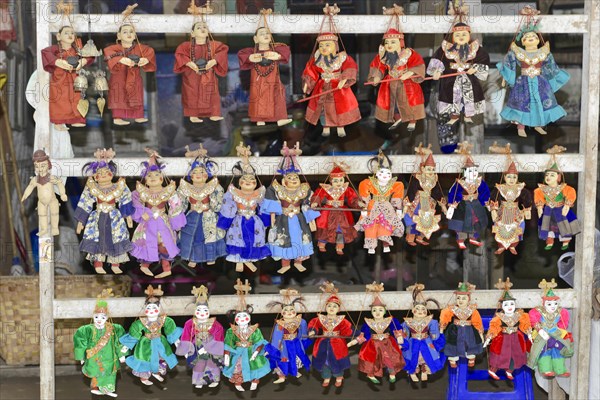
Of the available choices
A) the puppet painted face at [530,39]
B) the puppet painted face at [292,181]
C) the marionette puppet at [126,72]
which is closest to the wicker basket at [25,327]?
the marionette puppet at [126,72]

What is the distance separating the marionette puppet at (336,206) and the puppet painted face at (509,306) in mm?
906

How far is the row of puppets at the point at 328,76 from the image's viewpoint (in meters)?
4.86

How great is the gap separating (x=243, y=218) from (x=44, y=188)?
1.05 meters

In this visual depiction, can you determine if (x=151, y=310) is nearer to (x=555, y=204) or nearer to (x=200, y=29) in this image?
(x=200, y=29)

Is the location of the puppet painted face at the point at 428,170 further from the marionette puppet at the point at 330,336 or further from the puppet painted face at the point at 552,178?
the marionette puppet at the point at 330,336

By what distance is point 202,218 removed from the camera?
16.3 ft

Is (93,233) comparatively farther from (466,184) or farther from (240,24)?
(466,184)

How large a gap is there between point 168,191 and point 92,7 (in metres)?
4.21

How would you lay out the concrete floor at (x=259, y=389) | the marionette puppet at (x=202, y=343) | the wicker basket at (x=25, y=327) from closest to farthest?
the marionette puppet at (x=202, y=343) → the concrete floor at (x=259, y=389) → the wicker basket at (x=25, y=327)

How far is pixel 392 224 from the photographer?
5.03m

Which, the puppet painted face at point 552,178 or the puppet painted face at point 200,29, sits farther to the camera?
the puppet painted face at point 552,178

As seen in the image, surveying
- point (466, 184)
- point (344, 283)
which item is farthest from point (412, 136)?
point (466, 184)

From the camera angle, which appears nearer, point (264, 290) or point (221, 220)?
point (221, 220)

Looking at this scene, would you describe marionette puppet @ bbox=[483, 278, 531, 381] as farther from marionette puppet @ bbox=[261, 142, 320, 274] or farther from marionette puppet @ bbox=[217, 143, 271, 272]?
marionette puppet @ bbox=[217, 143, 271, 272]
